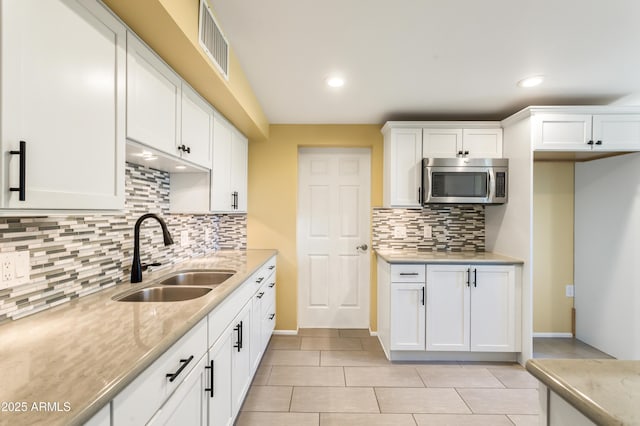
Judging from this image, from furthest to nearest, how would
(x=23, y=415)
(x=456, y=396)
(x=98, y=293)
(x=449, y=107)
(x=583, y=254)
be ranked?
(x=583, y=254), (x=449, y=107), (x=456, y=396), (x=98, y=293), (x=23, y=415)

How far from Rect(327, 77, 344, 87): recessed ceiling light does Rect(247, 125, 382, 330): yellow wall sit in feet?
3.25

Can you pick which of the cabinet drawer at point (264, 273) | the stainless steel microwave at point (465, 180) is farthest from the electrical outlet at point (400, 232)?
the cabinet drawer at point (264, 273)

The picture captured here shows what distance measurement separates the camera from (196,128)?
1943 mm

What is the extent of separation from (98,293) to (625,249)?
13.4 ft

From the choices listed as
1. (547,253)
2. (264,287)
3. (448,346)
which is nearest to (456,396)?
(448,346)

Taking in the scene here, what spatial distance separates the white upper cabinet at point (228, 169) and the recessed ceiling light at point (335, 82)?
2.99 ft

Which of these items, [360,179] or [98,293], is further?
[360,179]

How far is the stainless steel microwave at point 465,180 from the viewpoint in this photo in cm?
289

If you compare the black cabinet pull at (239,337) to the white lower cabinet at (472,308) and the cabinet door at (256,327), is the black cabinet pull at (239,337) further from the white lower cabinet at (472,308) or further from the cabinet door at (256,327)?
the white lower cabinet at (472,308)

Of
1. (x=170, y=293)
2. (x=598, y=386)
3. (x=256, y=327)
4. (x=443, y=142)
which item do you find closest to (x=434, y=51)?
(x=443, y=142)

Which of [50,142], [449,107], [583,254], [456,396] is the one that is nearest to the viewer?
[50,142]

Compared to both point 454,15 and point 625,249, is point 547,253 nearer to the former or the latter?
point 625,249

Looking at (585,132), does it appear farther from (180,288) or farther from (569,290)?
(180,288)

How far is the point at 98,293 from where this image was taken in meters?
1.52
